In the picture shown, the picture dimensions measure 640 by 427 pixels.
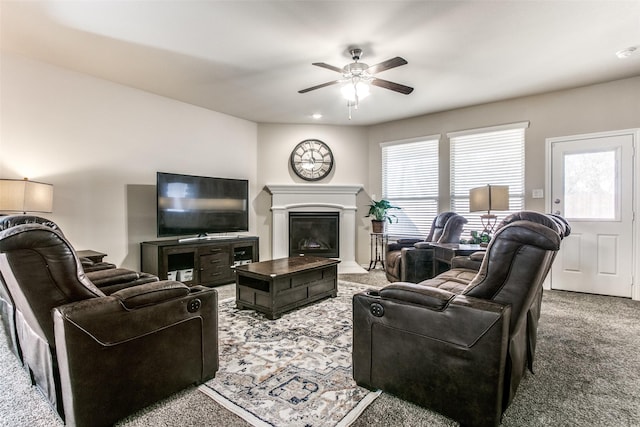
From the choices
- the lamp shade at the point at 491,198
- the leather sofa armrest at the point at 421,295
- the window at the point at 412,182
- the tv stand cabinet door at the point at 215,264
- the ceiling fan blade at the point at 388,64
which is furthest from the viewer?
the window at the point at 412,182

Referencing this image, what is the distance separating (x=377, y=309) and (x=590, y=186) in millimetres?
3923

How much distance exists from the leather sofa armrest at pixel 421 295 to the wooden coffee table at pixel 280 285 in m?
1.47

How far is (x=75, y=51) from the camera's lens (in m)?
3.05

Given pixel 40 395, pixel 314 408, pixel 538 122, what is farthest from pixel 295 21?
pixel 538 122

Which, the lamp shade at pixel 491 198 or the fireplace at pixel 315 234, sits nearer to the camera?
the lamp shade at pixel 491 198

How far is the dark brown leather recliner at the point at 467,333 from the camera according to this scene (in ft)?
4.57

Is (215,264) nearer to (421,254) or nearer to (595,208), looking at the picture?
(421,254)

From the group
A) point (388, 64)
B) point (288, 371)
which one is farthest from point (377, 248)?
point (288, 371)

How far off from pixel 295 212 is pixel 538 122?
3.82 meters

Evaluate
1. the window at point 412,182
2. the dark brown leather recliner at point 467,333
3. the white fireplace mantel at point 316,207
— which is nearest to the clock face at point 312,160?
the white fireplace mantel at point 316,207

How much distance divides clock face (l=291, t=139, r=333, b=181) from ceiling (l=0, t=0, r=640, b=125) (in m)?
1.51

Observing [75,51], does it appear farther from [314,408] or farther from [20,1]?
[314,408]

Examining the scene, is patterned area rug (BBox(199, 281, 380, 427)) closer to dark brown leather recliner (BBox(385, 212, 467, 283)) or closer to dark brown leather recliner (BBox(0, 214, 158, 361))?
dark brown leather recliner (BBox(0, 214, 158, 361))

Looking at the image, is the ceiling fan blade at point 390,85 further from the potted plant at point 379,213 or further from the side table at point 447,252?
the potted plant at point 379,213
